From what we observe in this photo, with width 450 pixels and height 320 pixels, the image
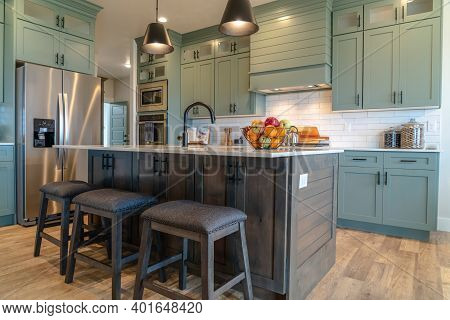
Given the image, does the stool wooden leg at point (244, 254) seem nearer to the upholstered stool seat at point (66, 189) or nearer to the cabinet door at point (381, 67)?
the upholstered stool seat at point (66, 189)

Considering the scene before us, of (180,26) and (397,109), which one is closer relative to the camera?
(397,109)

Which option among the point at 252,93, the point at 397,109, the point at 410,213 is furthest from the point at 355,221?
the point at 252,93

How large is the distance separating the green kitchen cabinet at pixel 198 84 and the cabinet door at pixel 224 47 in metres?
0.19

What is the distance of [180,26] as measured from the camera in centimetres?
475

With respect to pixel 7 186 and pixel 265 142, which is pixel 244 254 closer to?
pixel 265 142

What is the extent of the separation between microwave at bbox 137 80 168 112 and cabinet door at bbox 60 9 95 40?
48.0 inches

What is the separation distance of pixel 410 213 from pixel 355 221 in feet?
1.87

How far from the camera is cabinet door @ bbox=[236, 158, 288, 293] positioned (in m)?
1.67

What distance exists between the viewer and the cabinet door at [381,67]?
3326 mm

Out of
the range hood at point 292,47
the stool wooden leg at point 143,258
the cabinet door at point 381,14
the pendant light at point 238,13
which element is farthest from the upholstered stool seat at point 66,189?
the cabinet door at point 381,14

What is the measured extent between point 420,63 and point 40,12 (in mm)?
4378

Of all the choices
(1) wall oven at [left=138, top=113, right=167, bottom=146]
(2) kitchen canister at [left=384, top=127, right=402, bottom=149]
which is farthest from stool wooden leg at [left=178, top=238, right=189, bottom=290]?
(1) wall oven at [left=138, top=113, right=167, bottom=146]

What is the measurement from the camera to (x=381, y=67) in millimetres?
3402
